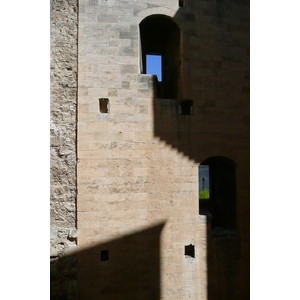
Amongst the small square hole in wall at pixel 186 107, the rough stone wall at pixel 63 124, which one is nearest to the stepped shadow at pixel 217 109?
the small square hole in wall at pixel 186 107

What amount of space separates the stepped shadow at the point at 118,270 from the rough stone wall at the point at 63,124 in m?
0.61

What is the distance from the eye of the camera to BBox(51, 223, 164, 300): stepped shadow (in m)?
5.24

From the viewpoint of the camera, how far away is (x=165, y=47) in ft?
23.8

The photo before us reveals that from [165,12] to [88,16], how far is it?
1.81m

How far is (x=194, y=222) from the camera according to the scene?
5656 mm

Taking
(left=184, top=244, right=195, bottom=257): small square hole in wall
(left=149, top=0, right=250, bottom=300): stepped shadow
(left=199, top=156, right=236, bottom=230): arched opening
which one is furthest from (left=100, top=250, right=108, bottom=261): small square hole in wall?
(left=199, top=156, right=236, bottom=230): arched opening

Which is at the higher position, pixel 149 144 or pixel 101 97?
pixel 101 97

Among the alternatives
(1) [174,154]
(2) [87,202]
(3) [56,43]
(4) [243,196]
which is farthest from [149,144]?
(3) [56,43]

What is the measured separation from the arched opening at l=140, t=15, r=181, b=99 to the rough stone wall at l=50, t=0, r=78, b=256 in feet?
6.25

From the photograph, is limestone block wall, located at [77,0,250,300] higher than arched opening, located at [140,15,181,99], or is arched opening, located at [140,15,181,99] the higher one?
arched opening, located at [140,15,181,99]

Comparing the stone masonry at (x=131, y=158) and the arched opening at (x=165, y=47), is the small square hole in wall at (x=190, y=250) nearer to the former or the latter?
the stone masonry at (x=131, y=158)

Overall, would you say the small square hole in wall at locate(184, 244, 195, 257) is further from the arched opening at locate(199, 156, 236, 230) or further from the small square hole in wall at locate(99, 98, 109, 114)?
the small square hole in wall at locate(99, 98, 109, 114)

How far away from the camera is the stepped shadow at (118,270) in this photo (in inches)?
206

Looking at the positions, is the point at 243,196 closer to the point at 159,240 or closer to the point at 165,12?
the point at 159,240
